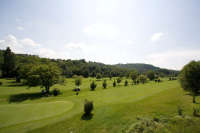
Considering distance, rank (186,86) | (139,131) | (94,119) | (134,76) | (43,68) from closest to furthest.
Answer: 1. (139,131)
2. (94,119)
3. (186,86)
4. (43,68)
5. (134,76)

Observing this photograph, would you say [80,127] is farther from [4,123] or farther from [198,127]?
[198,127]

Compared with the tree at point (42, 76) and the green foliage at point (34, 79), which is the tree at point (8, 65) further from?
the green foliage at point (34, 79)

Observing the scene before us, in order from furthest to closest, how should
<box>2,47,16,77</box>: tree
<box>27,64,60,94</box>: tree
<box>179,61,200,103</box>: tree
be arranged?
<box>2,47,16,77</box>: tree, <box>27,64,60,94</box>: tree, <box>179,61,200,103</box>: tree

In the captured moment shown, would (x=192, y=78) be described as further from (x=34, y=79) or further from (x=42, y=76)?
(x=34, y=79)

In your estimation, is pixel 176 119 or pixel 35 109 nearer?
pixel 176 119

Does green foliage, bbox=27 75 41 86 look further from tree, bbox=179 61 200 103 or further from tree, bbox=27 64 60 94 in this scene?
tree, bbox=179 61 200 103

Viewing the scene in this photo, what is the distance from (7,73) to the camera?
2559 inches

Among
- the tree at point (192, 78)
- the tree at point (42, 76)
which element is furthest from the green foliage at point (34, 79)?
the tree at point (192, 78)

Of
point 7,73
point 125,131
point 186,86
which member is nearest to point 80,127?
point 125,131

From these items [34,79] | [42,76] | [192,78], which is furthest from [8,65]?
[192,78]

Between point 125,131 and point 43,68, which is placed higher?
point 43,68

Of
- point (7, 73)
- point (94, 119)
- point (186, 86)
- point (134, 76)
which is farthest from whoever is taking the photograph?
point (134, 76)

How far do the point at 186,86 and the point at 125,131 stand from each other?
80.8 feet

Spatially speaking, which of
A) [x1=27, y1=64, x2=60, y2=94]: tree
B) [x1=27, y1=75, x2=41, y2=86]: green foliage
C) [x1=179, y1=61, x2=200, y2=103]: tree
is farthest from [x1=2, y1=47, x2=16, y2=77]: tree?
[x1=179, y1=61, x2=200, y2=103]: tree
